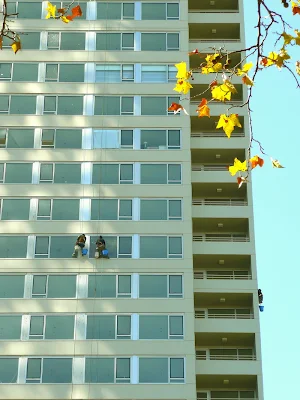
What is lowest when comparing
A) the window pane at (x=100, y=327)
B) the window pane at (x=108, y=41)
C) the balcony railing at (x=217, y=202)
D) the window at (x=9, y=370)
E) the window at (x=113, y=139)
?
the window at (x=9, y=370)

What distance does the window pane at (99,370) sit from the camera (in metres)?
44.5

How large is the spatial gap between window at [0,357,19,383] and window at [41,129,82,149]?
13.4m

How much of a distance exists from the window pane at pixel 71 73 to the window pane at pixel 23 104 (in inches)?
91.2

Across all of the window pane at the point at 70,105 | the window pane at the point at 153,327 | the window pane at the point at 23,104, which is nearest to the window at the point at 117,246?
the window pane at the point at 153,327

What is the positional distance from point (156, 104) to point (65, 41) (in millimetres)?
7412

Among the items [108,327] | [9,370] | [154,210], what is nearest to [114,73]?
[154,210]

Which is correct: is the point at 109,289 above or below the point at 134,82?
below

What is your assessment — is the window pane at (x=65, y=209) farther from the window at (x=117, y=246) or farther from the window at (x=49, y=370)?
the window at (x=49, y=370)

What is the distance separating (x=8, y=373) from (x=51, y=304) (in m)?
4.33

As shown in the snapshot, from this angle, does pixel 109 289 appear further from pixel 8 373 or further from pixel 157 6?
pixel 157 6

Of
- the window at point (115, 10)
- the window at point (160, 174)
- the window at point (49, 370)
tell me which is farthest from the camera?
the window at point (115, 10)

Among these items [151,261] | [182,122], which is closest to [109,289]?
[151,261]

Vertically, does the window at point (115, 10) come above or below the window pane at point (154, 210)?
above

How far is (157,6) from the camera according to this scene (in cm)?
5612
